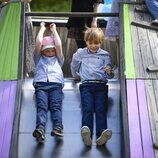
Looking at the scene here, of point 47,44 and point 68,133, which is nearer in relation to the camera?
point 68,133

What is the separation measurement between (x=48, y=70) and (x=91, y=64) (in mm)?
389

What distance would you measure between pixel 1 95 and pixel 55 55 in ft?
2.35

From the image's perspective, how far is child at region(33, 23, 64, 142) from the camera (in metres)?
4.01

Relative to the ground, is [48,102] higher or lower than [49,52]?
lower

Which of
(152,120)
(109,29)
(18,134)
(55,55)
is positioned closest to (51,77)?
(55,55)

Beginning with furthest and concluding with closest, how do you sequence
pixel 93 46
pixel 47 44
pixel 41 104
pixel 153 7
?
pixel 153 7
pixel 47 44
pixel 93 46
pixel 41 104

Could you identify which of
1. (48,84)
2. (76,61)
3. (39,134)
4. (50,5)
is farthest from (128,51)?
(50,5)

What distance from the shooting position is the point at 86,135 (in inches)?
150

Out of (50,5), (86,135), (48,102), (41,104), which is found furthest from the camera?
(50,5)

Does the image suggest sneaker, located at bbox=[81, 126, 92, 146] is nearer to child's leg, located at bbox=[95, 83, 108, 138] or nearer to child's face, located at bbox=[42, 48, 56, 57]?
child's leg, located at bbox=[95, 83, 108, 138]

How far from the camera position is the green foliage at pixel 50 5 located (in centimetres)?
1045

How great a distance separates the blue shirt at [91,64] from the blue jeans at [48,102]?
0.87ft

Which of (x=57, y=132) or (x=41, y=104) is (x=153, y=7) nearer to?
(x=41, y=104)

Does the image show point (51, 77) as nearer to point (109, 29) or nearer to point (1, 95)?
point (1, 95)
